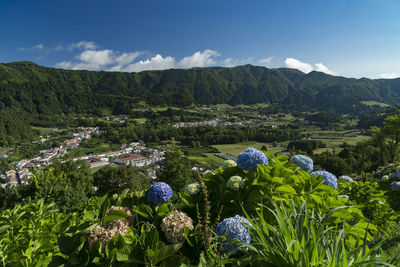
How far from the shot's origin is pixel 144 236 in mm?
1552

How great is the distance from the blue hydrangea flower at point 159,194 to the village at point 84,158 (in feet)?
179

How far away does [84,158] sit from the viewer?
85.4 meters

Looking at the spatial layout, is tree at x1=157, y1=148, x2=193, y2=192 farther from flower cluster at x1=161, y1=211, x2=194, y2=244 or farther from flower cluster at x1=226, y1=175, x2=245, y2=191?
flower cluster at x1=161, y1=211, x2=194, y2=244

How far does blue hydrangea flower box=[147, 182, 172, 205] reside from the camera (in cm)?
218

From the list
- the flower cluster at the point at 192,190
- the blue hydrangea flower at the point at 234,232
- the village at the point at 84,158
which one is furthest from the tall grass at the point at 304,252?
the village at the point at 84,158

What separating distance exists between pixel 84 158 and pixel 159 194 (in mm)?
97100

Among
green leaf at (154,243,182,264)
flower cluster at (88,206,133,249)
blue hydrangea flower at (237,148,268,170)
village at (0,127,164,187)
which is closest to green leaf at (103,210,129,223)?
flower cluster at (88,206,133,249)

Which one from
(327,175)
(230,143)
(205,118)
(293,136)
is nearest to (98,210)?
(327,175)

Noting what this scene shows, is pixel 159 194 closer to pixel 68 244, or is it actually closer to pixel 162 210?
pixel 162 210

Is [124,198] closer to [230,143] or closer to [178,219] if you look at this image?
[178,219]

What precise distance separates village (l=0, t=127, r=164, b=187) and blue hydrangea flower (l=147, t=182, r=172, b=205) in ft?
179

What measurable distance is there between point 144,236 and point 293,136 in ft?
411

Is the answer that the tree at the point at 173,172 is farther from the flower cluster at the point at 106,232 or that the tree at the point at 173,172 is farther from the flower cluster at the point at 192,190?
the flower cluster at the point at 106,232

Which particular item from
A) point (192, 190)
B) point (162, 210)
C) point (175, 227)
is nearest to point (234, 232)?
point (175, 227)
